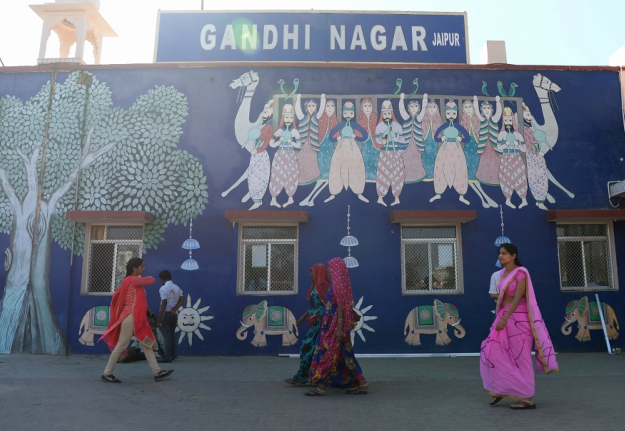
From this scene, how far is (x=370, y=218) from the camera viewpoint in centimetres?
959

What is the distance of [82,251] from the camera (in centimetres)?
966

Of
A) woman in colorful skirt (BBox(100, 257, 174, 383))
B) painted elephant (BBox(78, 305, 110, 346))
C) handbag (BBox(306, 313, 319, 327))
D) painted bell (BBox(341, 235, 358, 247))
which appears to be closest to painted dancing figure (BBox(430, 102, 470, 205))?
painted bell (BBox(341, 235, 358, 247))

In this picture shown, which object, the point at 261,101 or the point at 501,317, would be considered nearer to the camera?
the point at 501,317

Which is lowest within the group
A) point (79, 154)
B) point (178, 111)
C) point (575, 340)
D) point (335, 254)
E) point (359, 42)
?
point (575, 340)

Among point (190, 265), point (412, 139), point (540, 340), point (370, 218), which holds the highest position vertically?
point (412, 139)

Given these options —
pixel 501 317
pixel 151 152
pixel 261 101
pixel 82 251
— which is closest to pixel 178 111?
pixel 151 152

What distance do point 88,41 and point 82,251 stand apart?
517 cm

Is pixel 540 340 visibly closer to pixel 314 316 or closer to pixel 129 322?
pixel 314 316

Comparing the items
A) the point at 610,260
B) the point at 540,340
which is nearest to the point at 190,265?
the point at 540,340

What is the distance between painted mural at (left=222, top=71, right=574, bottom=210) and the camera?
972 centimetres

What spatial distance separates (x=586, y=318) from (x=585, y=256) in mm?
1171

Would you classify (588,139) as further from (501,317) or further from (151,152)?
(151,152)

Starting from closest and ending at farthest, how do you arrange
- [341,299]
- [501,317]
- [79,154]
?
[501,317]
[341,299]
[79,154]

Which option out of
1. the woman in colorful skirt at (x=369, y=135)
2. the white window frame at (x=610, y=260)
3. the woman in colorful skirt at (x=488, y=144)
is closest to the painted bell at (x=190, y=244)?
the woman in colorful skirt at (x=369, y=135)
